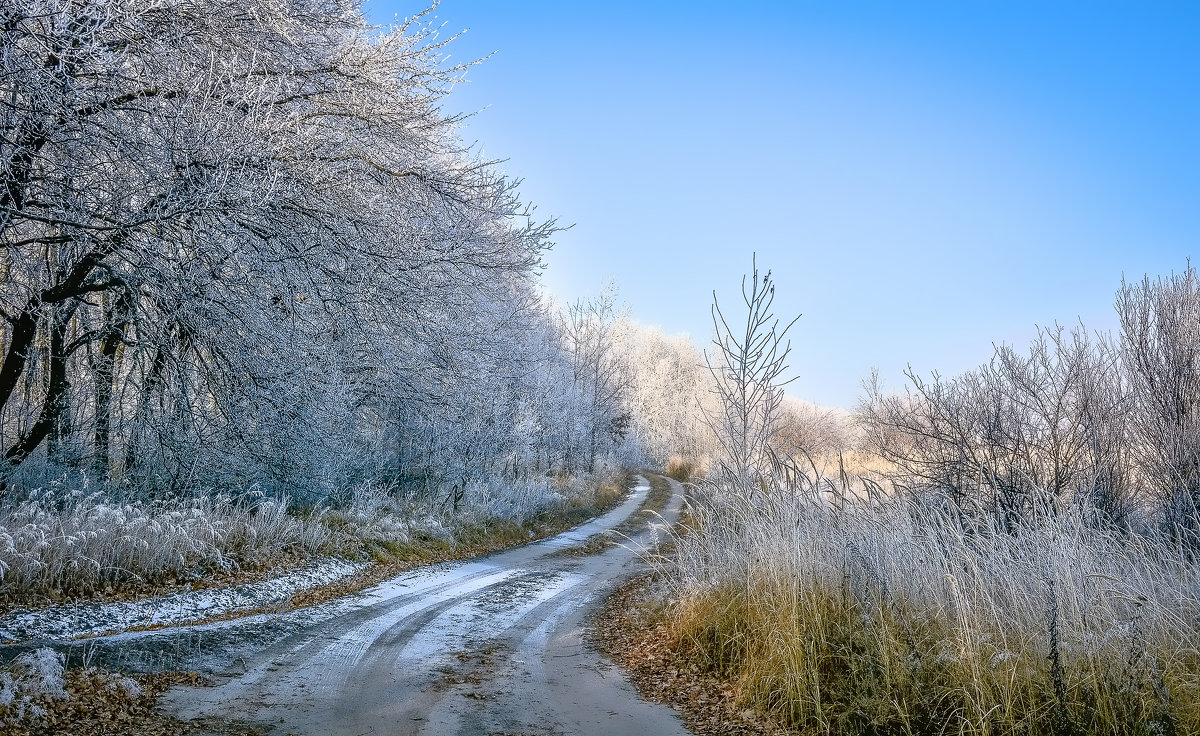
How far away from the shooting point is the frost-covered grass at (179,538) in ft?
22.3

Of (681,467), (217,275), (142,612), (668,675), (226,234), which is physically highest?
(226,234)

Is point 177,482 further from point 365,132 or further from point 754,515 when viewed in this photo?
point 754,515

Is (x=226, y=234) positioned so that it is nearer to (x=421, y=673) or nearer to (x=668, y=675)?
(x=421, y=673)

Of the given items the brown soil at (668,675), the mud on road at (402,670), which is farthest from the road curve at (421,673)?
the brown soil at (668,675)

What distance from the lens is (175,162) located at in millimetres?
6832

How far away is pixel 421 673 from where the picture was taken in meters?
5.82

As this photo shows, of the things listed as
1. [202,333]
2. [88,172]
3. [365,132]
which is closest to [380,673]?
[202,333]

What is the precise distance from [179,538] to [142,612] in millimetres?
1465

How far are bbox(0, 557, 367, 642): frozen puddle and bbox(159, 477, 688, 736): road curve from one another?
0.67 meters

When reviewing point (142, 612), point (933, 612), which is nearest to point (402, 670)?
point (142, 612)

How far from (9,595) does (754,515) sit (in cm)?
711

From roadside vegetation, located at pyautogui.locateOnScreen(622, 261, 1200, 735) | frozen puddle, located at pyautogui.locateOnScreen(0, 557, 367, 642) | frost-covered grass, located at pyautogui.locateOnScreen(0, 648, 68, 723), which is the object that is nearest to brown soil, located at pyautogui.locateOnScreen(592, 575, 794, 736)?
roadside vegetation, located at pyautogui.locateOnScreen(622, 261, 1200, 735)

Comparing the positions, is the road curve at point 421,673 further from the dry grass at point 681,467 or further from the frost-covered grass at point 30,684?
the dry grass at point 681,467

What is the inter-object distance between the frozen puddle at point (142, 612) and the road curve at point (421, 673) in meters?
0.67
